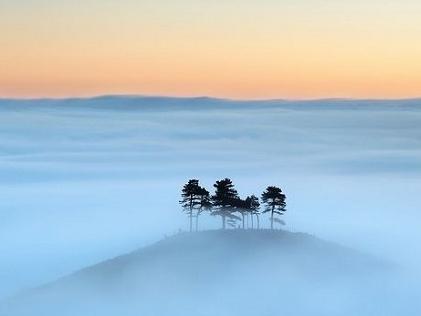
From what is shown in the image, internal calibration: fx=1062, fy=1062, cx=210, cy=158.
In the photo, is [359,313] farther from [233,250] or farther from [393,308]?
[233,250]

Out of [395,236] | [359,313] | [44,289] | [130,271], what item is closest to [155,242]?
[130,271]

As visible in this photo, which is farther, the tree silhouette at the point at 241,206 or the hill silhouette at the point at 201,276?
the tree silhouette at the point at 241,206

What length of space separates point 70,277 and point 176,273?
13492 mm

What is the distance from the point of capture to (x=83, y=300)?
130 meters

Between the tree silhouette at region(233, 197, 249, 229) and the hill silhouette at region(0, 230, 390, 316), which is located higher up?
the tree silhouette at region(233, 197, 249, 229)

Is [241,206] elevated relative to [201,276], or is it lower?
elevated

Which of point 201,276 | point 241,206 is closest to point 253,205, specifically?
point 241,206

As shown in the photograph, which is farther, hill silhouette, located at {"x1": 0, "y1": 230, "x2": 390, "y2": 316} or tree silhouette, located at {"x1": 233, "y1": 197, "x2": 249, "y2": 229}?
tree silhouette, located at {"x1": 233, "y1": 197, "x2": 249, "y2": 229}

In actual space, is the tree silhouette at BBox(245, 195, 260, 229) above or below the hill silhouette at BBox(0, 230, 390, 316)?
above

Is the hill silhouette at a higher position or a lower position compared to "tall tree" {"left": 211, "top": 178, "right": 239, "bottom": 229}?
lower

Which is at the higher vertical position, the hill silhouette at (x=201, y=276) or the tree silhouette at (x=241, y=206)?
the tree silhouette at (x=241, y=206)

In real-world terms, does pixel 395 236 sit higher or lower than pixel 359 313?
higher

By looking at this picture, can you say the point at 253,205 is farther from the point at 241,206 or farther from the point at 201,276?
the point at 201,276

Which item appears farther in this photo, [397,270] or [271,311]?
[397,270]
